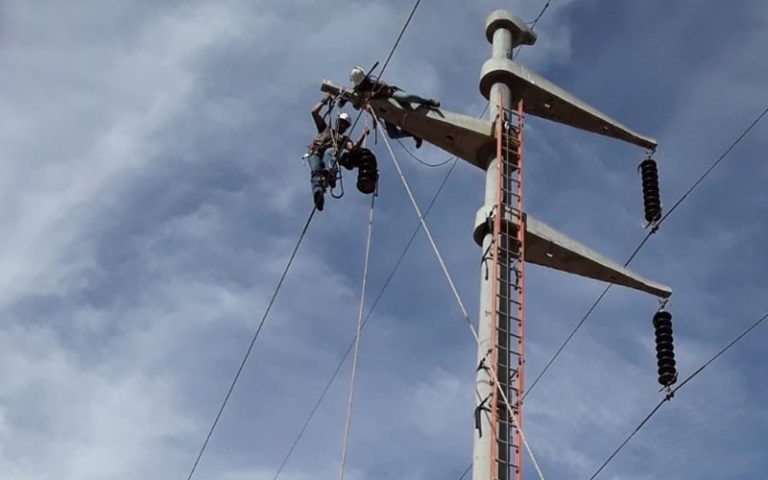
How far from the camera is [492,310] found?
1469 centimetres

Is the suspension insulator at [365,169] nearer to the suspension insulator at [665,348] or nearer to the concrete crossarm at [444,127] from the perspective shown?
the concrete crossarm at [444,127]

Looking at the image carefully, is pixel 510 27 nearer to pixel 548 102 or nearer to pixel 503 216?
pixel 548 102

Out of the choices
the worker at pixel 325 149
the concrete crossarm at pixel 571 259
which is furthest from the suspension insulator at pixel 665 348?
the worker at pixel 325 149

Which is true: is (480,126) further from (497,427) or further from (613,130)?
(497,427)

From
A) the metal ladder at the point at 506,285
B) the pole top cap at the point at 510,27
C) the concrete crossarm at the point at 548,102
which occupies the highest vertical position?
the pole top cap at the point at 510,27

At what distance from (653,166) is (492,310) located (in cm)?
477

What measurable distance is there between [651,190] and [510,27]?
10.9ft

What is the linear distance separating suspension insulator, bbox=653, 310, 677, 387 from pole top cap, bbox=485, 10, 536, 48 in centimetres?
479

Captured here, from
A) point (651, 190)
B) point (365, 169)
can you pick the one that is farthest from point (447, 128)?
point (651, 190)

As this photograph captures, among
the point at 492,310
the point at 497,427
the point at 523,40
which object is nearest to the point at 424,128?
the point at 523,40

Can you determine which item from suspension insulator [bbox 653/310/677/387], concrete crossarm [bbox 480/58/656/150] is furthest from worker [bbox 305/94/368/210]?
suspension insulator [bbox 653/310/677/387]

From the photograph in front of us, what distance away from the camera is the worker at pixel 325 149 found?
60.7 ft

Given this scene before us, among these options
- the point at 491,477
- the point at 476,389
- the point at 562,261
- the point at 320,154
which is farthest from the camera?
the point at 320,154

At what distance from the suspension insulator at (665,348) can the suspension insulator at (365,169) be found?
4.76m
